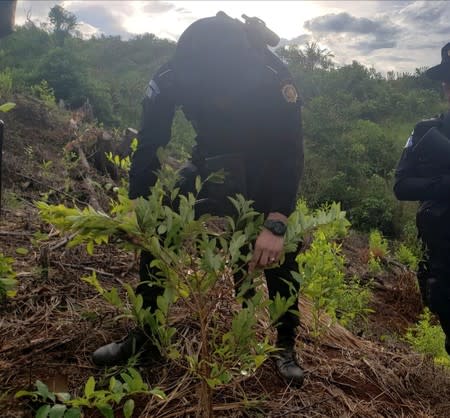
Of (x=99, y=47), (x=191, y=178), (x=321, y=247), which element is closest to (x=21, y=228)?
→ (x=191, y=178)

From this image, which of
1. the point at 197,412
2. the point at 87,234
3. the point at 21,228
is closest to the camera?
the point at 87,234

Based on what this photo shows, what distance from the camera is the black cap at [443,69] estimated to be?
2.96 m

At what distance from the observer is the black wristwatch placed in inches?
64.1

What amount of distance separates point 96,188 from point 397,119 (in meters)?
24.7

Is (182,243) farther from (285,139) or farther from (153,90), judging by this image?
(153,90)

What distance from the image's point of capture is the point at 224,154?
2166 mm

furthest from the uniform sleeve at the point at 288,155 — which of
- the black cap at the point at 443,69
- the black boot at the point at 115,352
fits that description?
the black cap at the point at 443,69

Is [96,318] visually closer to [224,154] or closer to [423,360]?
[224,154]

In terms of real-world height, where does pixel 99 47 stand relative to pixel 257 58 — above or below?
above

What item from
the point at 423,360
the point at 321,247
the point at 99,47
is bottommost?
the point at 423,360

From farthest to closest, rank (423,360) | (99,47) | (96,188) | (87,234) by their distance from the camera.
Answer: (99,47), (96,188), (423,360), (87,234)

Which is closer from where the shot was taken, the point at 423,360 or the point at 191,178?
the point at 191,178

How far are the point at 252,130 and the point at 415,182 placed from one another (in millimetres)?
1290

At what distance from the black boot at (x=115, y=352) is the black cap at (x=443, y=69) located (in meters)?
2.39
